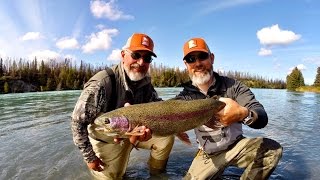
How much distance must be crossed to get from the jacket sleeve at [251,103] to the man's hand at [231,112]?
0.22m

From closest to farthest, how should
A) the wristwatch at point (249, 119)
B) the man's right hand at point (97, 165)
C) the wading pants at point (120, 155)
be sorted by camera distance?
1. the wristwatch at point (249, 119)
2. the man's right hand at point (97, 165)
3. the wading pants at point (120, 155)

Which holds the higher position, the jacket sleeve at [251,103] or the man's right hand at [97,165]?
the jacket sleeve at [251,103]

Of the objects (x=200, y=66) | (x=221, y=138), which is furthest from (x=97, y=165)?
(x=200, y=66)

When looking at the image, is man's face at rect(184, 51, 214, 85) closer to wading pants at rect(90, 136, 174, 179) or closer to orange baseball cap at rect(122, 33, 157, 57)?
orange baseball cap at rect(122, 33, 157, 57)

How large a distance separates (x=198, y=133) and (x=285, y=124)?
7.71 metres

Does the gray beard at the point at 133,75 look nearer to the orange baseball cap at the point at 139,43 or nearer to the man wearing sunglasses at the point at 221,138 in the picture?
the orange baseball cap at the point at 139,43

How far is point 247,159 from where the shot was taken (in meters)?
4.60

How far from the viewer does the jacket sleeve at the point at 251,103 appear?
406 cm

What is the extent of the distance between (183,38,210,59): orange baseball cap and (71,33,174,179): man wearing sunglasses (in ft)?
1.58

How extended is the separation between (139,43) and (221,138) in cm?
173

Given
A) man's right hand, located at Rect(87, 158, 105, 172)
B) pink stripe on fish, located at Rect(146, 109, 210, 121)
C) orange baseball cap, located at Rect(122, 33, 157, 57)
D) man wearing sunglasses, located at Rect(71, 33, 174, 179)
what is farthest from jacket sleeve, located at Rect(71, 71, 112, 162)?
pink stripe on fish, located at Rect(146, 109, 210, 121)

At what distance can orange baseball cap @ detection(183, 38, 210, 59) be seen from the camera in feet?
15.4

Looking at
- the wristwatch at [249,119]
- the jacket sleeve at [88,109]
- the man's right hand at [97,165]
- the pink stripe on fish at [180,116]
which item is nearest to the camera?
the pink stripe on fish at [180,116]

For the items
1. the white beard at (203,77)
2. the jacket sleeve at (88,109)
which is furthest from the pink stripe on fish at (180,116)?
the jacket sleeve at (88,109)
